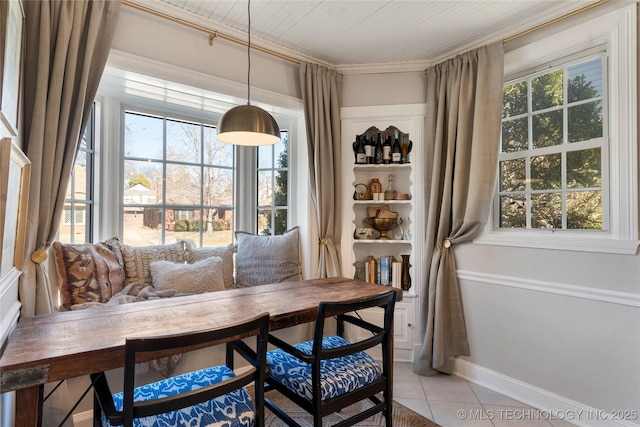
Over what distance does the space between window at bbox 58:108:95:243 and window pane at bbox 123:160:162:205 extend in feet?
0.82

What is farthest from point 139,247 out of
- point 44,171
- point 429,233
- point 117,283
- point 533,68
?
point 533,68

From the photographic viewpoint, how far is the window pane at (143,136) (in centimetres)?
269

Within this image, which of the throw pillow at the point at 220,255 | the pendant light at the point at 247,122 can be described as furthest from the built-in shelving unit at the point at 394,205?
the pendant light at the point at 247,122

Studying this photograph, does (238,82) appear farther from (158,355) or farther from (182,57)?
(158,355)

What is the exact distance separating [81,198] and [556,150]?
3.31 meters

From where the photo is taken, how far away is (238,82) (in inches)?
103

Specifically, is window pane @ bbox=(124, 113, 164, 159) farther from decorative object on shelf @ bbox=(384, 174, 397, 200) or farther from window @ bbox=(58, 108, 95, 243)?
decorative object on shelf @ bbox=(384, 174, 397, 200)

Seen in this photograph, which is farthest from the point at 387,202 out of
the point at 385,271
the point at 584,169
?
the point at 584,169

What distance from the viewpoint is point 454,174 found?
104 inches

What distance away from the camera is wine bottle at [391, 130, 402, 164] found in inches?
120

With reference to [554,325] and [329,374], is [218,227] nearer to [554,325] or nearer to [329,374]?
[329,374]

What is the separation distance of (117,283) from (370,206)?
215cm

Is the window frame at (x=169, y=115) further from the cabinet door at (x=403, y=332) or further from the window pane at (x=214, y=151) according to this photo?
the cabinet door at (x=403, y=332)

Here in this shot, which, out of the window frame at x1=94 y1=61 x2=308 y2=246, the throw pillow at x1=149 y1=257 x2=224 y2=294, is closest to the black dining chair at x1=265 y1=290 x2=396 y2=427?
the throw pillow at x1=149 y1=257 x2=224 y2=294
